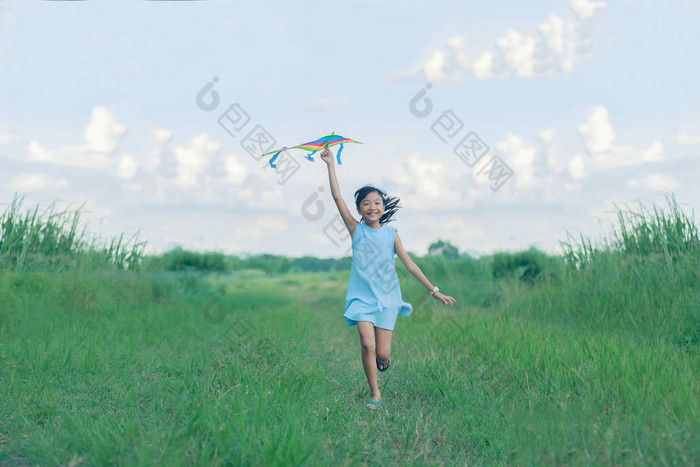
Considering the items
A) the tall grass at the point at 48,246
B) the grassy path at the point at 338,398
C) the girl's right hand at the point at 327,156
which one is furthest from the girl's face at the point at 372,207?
the tall grass at the point at 48,246

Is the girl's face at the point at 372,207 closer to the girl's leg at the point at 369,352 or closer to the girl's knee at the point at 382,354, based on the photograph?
the girl's leg at the point at 369,352

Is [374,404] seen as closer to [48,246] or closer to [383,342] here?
[383,342]

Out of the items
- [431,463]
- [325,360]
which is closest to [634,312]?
[325,360]

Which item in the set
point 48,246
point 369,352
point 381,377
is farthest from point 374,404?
point 48,246

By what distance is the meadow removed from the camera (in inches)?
134

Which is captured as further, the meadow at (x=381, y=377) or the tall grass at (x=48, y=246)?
the tall grass at (x=48, y=246)

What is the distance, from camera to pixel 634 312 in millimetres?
7453

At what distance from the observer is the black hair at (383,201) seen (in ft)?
16.3

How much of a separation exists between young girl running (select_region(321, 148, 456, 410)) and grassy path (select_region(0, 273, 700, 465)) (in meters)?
0.46

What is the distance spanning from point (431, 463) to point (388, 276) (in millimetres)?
1714

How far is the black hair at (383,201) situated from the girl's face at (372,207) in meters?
0.04

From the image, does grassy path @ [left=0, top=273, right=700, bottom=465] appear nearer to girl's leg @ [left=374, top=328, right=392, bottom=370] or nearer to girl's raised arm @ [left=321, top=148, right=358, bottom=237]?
girl's leg @ [left=374, top=328, right=392, bottom=370]

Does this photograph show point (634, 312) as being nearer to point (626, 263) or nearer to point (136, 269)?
point (626, 263)

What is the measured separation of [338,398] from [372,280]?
979mm
